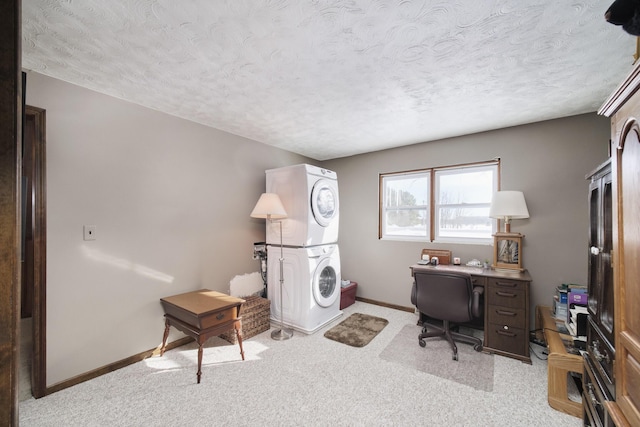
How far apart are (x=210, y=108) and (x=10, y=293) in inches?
88.5

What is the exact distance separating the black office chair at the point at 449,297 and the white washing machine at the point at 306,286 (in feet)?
3.68

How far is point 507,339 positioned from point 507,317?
0.68 feet

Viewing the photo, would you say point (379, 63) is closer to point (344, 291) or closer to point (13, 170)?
point (13, 170)

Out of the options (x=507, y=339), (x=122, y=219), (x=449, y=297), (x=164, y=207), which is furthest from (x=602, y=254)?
(x=122, y=219)

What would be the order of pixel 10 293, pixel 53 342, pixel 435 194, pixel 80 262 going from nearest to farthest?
pixel 10 293, pixel 53 342, pixel 80 262, pixel 435 194

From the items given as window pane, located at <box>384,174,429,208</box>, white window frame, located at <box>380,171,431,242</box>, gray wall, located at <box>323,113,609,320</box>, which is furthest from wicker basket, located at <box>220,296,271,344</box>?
window pane, located at <box>384,174,429,208</box>

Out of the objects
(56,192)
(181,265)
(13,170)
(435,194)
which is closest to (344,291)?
(435,194)

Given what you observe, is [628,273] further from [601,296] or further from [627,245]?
[601,296]

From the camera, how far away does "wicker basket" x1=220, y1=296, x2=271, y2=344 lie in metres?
2.86

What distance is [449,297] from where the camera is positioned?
8.22ft

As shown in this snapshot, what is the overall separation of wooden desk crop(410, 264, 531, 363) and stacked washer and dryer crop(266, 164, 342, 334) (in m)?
1.70

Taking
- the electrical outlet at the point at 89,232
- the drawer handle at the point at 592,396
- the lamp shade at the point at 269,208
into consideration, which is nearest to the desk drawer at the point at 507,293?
the drawer handle at the point at 592,396

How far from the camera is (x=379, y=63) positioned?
180 centimetres

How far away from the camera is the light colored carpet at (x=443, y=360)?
2205 mm
